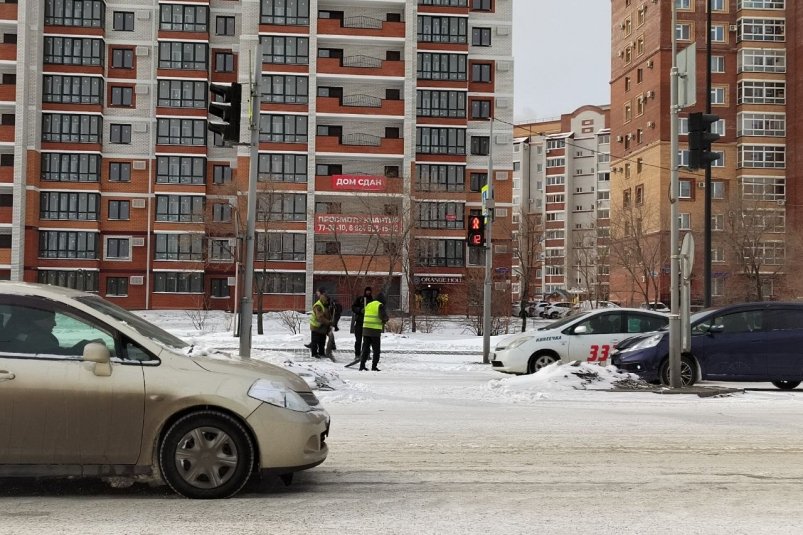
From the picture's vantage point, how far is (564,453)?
28.1 ft

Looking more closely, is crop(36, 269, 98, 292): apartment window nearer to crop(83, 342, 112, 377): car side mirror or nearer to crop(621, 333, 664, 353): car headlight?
crop(621, 333, 664, 353): car headlight

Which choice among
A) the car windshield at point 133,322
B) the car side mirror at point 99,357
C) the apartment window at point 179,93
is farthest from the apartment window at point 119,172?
the car side mirror at point 99,357

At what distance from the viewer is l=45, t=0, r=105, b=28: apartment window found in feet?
199

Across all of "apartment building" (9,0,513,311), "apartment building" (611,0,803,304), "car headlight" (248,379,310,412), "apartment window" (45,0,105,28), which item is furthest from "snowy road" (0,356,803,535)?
"apartment building" (611,0,803,304)

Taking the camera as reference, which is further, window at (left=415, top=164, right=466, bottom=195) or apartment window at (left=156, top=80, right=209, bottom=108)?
window at (left=415, top=164, right=466, bottom=195)

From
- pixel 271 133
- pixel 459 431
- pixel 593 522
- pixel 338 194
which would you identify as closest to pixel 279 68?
pixel 271 133

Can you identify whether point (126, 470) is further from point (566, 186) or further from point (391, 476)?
point (566, 186)

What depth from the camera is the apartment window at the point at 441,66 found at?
6284cm

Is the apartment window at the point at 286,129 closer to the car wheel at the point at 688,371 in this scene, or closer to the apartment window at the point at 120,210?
the apartment window at the point at 120,210

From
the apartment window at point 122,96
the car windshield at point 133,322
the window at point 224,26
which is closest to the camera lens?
the car windshield at point 133,322

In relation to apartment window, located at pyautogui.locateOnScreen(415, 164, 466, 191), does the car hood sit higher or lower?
lower

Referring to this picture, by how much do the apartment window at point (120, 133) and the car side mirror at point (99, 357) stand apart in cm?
5889

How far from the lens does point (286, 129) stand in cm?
6097

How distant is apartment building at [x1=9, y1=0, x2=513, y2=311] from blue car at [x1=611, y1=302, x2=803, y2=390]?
1735 inches
